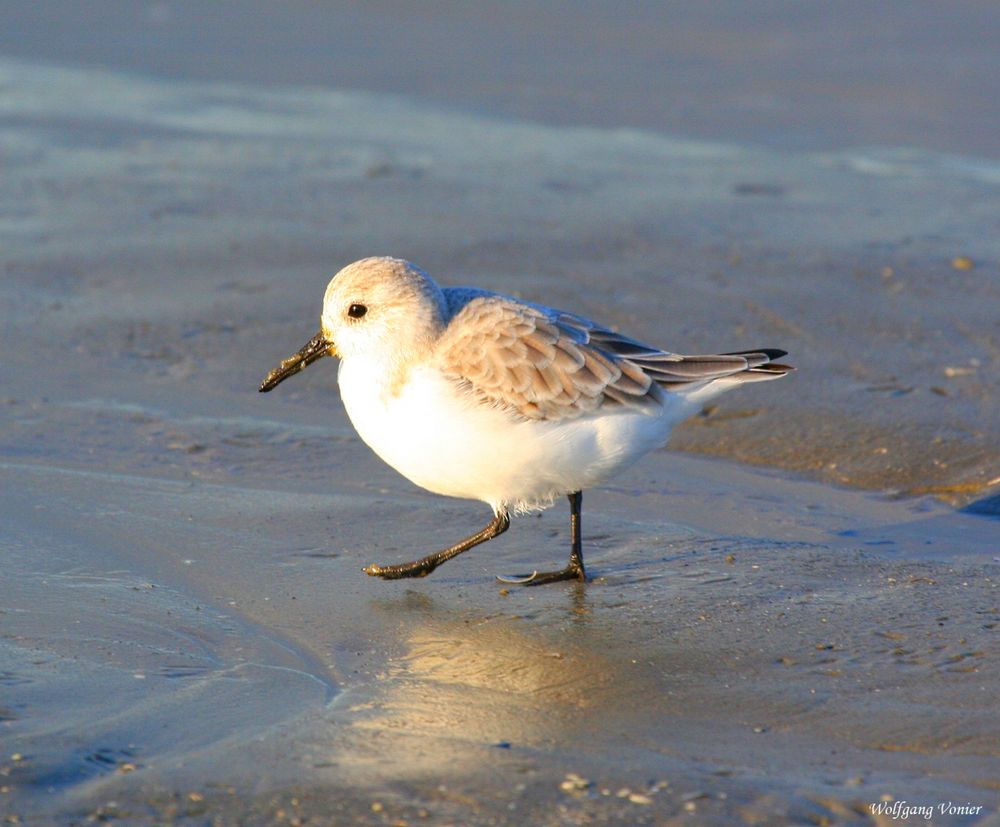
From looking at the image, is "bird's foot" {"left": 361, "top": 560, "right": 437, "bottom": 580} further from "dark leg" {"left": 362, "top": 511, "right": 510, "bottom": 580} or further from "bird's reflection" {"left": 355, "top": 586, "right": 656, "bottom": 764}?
"bird's reflection" {"left": 355, "top": 586, "right": 656, "bottom": 764}

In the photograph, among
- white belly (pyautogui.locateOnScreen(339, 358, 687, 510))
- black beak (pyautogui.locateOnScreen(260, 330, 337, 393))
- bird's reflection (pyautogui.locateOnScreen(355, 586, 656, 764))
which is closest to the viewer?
bird's reflection (pyautogui.locateOnScreen(355, 586, 656, 764))

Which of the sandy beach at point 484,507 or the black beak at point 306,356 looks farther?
the black beak at point 306,356

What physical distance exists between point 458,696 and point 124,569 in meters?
1.71

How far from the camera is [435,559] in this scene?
586cm

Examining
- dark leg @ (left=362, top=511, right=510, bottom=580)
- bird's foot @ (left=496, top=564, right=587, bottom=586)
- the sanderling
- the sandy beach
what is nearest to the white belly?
the sanderling

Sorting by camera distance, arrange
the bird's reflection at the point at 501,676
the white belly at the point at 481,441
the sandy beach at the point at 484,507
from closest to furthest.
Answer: the sandy beach at the point at 484,507 < the bird's reflection at the point at 501,676 < the white belly at the point at 481,441

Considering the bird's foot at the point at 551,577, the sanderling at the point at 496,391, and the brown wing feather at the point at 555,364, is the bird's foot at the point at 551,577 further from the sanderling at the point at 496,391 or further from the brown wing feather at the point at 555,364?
the brown wing feather at the point at 555,364

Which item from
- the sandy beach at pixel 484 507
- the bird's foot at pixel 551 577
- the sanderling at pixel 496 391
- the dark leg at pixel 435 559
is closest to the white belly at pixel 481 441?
the sanderling at pixel 496 391

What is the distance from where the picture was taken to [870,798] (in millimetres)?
4098

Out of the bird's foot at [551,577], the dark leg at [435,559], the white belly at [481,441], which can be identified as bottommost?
the bird's foot at [551,577]

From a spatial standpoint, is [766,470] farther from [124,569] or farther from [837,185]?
[837,185]

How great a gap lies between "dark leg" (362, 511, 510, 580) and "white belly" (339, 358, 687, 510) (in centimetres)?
14

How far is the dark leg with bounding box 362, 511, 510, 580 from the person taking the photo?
5.83 meters

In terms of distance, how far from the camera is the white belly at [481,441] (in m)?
5.58
